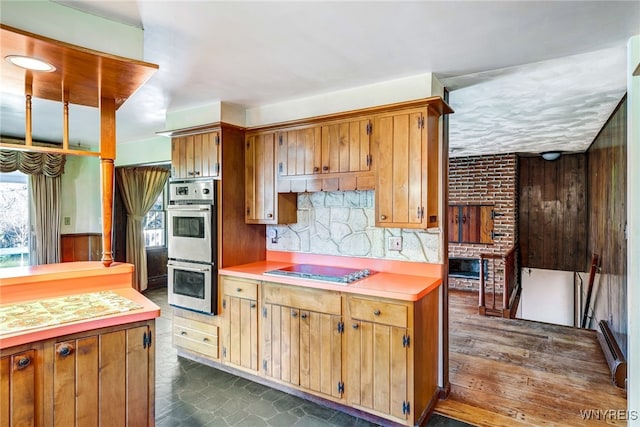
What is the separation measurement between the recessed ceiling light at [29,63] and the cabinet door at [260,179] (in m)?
1.74

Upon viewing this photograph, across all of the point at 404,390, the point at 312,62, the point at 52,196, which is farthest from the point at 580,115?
the point at 52,196

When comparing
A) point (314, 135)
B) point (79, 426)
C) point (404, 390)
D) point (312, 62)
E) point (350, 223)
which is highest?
point (312, 62)

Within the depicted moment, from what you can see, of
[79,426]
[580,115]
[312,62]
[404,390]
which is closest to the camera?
[79,426]

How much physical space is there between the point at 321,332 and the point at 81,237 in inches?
194

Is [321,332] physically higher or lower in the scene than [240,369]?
higher

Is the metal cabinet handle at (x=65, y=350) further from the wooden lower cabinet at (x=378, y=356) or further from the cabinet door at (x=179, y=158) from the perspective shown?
the cabinet door at (x=179, y=158)

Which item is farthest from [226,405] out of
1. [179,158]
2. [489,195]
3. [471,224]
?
[489,195]

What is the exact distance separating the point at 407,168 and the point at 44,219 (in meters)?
5.35

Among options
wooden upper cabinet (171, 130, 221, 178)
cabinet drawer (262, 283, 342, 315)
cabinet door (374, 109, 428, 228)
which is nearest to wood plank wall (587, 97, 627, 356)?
cabinet door (374, 109, 428, 228)

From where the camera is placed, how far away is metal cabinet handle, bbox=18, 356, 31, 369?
1.52 metres

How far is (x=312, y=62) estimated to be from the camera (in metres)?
2.50

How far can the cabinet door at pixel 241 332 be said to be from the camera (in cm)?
306

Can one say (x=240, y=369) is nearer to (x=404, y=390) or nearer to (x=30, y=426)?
(x=404, y=390)

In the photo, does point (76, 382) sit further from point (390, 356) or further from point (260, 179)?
point (260, 179)
